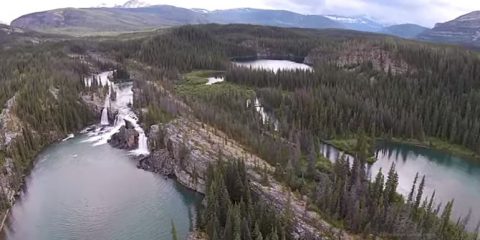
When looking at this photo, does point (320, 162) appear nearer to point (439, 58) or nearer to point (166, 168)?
point (166, 168)

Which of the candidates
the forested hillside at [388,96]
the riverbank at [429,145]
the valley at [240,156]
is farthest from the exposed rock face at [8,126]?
the riverbank at [429,145]

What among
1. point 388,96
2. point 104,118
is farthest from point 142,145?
point 388,96

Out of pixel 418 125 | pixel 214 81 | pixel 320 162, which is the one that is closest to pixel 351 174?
pixel 320 162

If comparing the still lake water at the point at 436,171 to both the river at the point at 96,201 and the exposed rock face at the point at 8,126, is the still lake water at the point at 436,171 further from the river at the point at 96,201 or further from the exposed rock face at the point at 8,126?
the exposed rock face at the point at 8,126

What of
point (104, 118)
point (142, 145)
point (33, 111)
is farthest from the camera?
point (104, 118)

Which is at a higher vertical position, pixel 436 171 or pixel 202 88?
pixel 202 88

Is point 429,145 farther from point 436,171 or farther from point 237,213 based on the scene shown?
point 237,213
